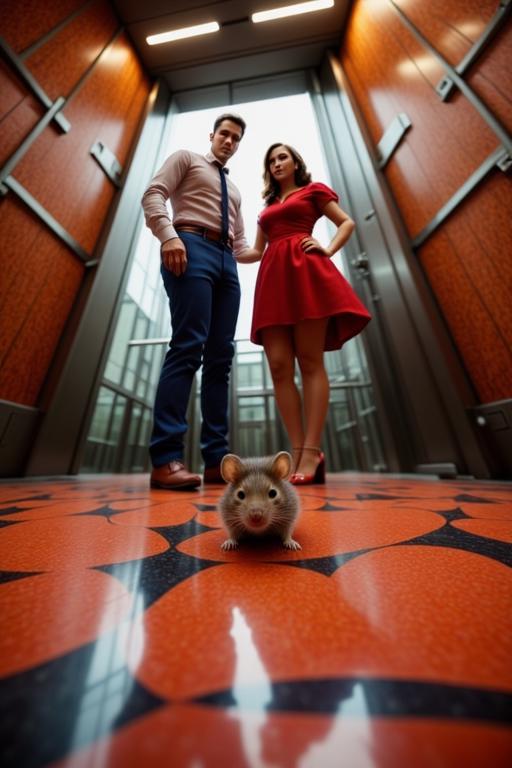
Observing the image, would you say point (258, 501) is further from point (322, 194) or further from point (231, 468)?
point (322, 194)

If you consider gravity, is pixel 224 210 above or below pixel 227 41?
below

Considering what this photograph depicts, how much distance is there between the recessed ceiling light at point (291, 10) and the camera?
9.39ft

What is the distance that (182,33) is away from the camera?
3004 mm

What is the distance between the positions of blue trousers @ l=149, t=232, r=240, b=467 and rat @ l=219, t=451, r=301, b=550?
718 millimetres

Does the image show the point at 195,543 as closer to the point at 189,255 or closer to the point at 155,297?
the point at 189,255

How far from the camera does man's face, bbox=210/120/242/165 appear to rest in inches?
64.9

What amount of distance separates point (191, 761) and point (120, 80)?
12.9ft

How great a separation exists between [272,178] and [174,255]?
2.82 ft

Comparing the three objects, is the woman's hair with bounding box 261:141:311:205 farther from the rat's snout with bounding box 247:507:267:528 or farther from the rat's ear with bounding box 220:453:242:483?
the rat's snout with bounding box 247:507:267:528

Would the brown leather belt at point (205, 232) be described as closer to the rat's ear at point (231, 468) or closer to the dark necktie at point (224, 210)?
the dark necktie at point (224, 210)

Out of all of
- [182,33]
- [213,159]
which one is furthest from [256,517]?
[182,33]

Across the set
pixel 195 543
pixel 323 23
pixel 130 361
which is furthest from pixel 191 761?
pixel 323 23

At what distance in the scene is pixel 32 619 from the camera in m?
0.29

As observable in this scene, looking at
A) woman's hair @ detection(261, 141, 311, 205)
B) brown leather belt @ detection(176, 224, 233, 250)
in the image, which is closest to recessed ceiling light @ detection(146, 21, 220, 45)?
woman's hair @ detection(261, 141, 311, 205)
